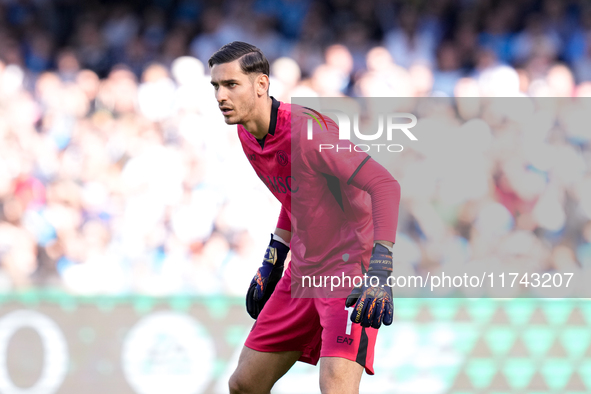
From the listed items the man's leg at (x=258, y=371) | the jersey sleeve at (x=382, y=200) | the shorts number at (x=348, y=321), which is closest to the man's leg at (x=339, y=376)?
the shorts number at (x=348, y=321)

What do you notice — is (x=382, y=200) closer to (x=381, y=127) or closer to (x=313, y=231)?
(x=313, y=231)

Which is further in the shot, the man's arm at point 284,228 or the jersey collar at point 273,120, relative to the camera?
the man's arm at point 284,228

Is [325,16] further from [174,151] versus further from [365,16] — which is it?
[174,151]

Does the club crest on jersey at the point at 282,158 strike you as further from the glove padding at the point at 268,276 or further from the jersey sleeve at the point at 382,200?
the glove padding at the point at 268,276

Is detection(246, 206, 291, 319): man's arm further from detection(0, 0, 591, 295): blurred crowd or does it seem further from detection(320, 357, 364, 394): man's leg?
detection(0, 0, 591, 295): blurred crowd

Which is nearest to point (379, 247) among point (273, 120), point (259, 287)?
point (273, 120)

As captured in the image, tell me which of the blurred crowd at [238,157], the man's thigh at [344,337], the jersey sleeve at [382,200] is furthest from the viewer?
the blurred crowd at [238,157]

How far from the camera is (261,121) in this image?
12.2 ft

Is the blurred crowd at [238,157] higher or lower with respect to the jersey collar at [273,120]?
higher

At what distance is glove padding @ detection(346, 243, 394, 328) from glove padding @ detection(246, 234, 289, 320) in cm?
103

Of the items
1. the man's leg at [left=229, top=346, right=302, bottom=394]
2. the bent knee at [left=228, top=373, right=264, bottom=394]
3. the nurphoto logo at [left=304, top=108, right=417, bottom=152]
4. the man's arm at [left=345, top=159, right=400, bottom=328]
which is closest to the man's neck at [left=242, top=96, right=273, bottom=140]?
the man's arm at [left=345, top=159, right=400, bottom=328]

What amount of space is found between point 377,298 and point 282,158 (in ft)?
3.09

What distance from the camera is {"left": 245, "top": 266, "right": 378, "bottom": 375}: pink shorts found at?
11.5 ft

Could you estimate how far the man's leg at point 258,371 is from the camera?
3.87 meters
